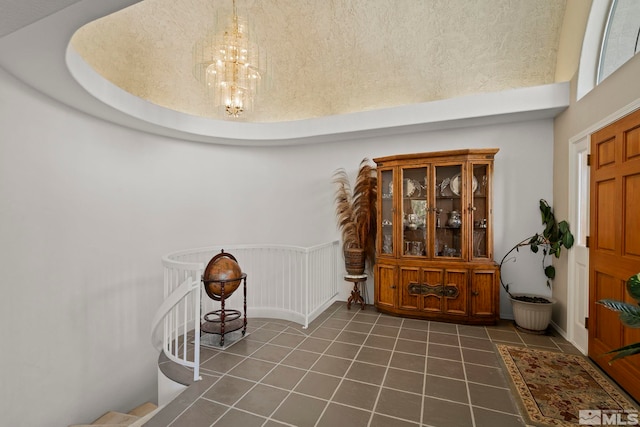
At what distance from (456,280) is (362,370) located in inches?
76.6

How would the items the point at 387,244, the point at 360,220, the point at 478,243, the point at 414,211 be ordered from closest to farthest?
the point at 478,243
the point at 414,211
the point at 387,244
the point at 360,220

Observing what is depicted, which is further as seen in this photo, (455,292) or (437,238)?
(437,238)

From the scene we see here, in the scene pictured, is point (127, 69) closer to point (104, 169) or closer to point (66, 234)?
point (104, 169)

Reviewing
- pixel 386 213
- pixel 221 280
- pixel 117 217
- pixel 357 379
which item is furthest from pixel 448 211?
pixel 117 217

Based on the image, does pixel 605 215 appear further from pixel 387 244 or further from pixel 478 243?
pixel 387 244

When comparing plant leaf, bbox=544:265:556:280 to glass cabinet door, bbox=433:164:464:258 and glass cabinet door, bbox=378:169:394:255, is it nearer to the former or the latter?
glass cabinet door, bbox=433:164:464:258

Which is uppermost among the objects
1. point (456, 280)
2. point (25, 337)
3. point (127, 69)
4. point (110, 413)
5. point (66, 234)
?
point (127, 69)

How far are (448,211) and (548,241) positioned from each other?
124cm

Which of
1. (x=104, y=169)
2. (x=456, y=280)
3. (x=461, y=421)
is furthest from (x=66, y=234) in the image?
(x=456, y=280)

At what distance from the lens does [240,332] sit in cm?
389

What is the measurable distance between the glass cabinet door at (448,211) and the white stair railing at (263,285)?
5.56 feet

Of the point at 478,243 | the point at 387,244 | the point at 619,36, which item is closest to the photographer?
the point at 619,36

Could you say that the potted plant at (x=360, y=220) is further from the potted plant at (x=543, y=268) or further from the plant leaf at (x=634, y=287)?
the plant leaf at (x=634, y=287)

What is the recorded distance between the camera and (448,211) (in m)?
4.20
